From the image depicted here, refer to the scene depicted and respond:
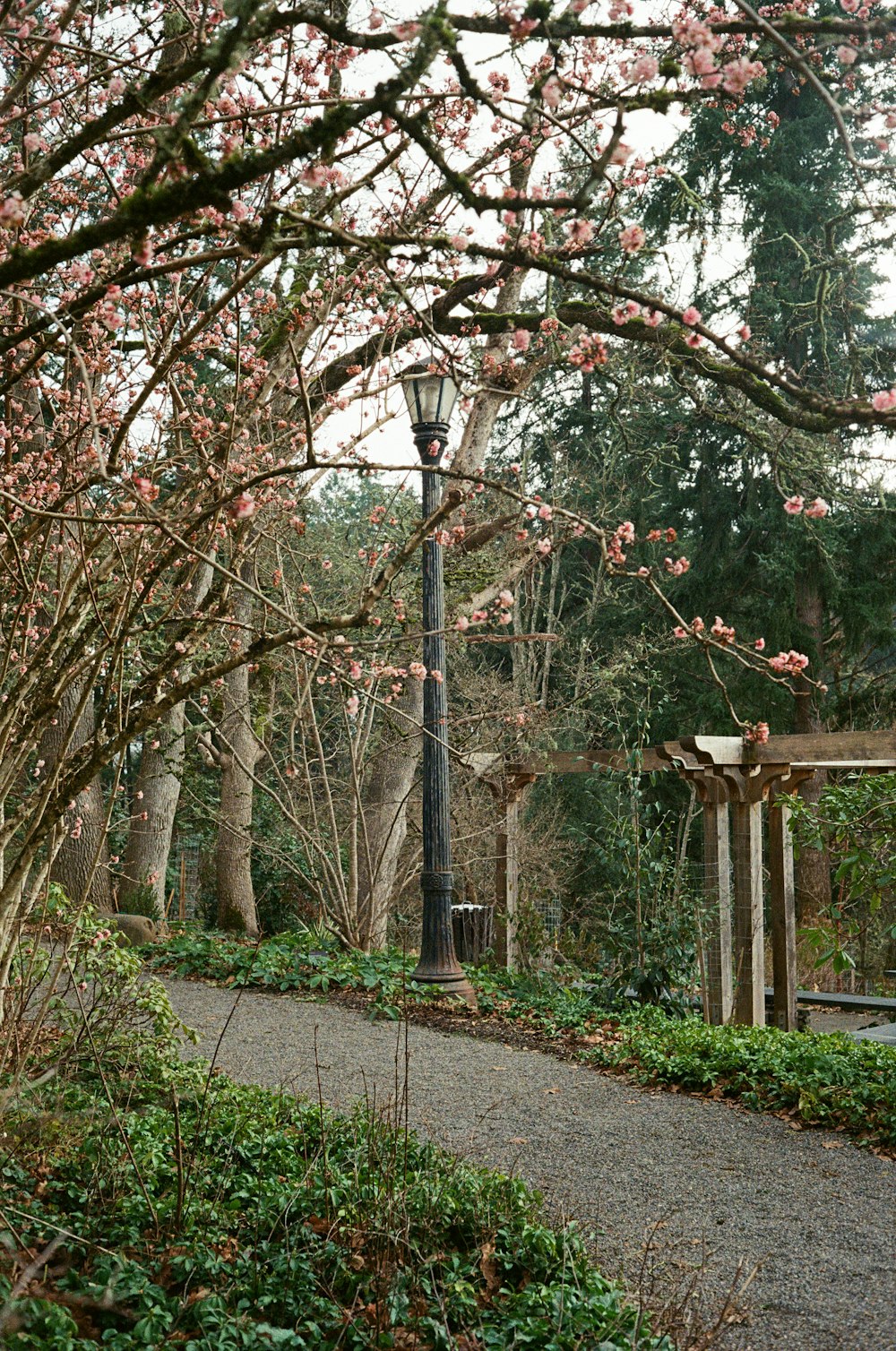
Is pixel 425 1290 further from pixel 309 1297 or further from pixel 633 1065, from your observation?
pixel 633 1065

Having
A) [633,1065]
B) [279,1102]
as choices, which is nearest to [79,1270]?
[279,1102]

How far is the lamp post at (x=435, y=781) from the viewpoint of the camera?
7.27 meters

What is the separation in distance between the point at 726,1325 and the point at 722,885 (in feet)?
16.3

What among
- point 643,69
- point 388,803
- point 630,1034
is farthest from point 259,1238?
point 388,803

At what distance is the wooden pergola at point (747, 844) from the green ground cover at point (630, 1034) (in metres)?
0.42

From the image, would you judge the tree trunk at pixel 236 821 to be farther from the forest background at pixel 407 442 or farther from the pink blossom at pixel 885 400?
the pink blossom at pixel 885 400

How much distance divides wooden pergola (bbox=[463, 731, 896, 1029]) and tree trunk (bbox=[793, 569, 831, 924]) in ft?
15.4

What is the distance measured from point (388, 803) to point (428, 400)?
4.22 metres

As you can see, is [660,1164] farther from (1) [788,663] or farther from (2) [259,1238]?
(1) [788,663]

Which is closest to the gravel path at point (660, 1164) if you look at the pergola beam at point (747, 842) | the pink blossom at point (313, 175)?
the pergola beam at point (747, 842)

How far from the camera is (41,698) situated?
3459 millimetres

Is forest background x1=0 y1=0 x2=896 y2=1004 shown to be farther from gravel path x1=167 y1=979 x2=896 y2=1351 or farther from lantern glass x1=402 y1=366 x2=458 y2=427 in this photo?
gravel path x1=167 y1=979 x2=896 y2=1351

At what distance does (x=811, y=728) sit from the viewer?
1411cm

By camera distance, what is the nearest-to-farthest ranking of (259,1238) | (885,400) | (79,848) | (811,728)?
(885,400) → (259,1238) → (79,848) → (811,728)
